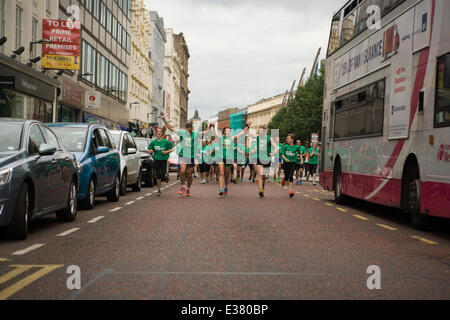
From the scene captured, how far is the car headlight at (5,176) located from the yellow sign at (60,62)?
2052 cm

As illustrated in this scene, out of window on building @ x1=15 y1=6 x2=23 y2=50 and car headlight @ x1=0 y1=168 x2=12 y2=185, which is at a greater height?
window on building @ x1=15 y1=6 x2=23 y2=50

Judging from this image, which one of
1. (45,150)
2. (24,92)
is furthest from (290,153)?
(24,92)

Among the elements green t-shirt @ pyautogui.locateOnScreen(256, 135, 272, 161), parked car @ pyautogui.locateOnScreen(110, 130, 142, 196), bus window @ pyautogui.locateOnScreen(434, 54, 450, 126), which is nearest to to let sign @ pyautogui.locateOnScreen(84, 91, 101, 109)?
parked car @ pyautogui.locateOnScreen(110, 130, 142, 196)

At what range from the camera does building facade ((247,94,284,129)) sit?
14962 cm

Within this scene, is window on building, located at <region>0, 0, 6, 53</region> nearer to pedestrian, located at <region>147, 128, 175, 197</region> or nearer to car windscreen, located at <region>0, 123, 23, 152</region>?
pedestrian, located at <region>147, 128, 175, 197</region>

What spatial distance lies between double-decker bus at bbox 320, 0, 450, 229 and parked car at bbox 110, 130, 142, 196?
17.6ft

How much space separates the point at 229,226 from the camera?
10.9 m

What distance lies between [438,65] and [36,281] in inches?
263

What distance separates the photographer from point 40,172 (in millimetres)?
9406

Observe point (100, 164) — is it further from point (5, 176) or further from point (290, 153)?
point (5, 176)

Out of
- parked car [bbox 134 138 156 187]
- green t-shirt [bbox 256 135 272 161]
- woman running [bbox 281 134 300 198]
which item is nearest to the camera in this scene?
woman running [bbox 281 134 300 198]

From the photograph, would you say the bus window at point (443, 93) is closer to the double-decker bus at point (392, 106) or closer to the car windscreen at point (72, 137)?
the double-decker bus at point (392, 106)

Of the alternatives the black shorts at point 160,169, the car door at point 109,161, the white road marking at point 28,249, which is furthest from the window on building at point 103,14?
the white road marking at point 28,249

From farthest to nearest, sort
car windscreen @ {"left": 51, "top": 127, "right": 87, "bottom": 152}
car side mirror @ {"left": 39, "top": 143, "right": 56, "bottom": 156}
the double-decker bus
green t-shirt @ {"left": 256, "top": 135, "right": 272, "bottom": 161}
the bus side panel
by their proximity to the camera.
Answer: green t-shirt @ {"left": 256, "top": 135, "right": 272, "bottom": 161} → car windscreen @ {"left": 51, "top": 127, "right": 87, "bottom": 152} → the double-decker bus → the bus side panel → car side mirror @ {"left": 39, "top": 143, "right": 56, "bottom": 156}
